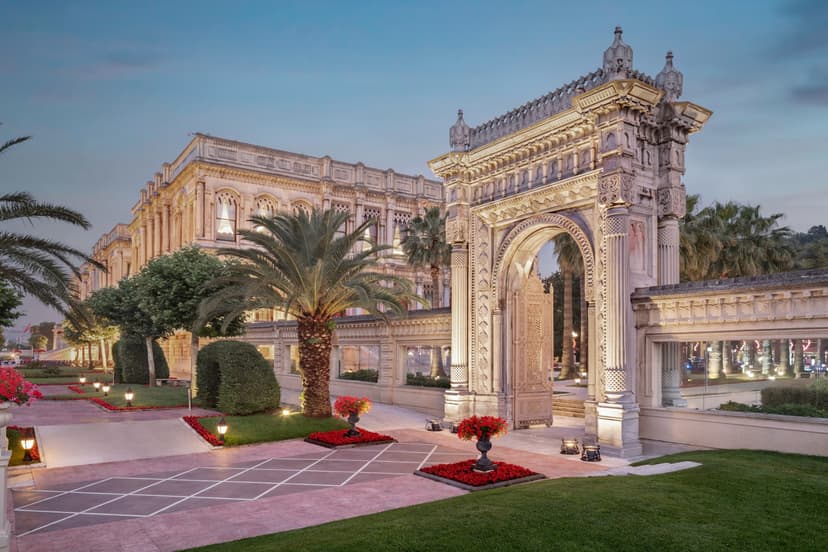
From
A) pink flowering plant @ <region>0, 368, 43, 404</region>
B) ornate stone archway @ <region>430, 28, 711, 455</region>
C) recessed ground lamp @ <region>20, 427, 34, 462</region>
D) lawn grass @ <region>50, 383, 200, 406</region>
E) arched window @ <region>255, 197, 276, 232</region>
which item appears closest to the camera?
pink flowering plant @ <region>0, 368, 43, 404</region>

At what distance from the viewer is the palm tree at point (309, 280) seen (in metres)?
18.8

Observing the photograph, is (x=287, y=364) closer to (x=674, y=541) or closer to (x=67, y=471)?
(x=67, y=471)

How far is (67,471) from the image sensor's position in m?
13.5

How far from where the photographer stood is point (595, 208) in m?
16.2

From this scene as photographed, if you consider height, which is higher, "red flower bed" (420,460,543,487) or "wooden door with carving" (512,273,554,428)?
"wooden door with carving" (512,273,554,428)

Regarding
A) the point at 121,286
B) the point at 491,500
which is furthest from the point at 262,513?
the point at 121,286

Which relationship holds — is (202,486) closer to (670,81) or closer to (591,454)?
(591,454)

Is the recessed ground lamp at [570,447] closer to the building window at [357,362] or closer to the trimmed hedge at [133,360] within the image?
the building window at [357,362]

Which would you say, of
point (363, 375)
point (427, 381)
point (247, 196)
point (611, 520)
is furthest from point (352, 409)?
point (247, 196)

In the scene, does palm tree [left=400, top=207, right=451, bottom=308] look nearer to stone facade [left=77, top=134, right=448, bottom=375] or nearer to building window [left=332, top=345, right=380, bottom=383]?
stone facade [left=77, top=134, right=448, bottom=375]

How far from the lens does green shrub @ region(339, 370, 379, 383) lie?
27328mm

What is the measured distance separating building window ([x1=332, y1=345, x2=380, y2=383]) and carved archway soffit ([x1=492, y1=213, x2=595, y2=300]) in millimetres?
9483

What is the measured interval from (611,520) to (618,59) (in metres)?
11.4

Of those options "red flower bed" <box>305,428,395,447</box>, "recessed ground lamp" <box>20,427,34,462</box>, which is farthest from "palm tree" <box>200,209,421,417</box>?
"recessed ground lamp" <box>20,427,34,462</box>
